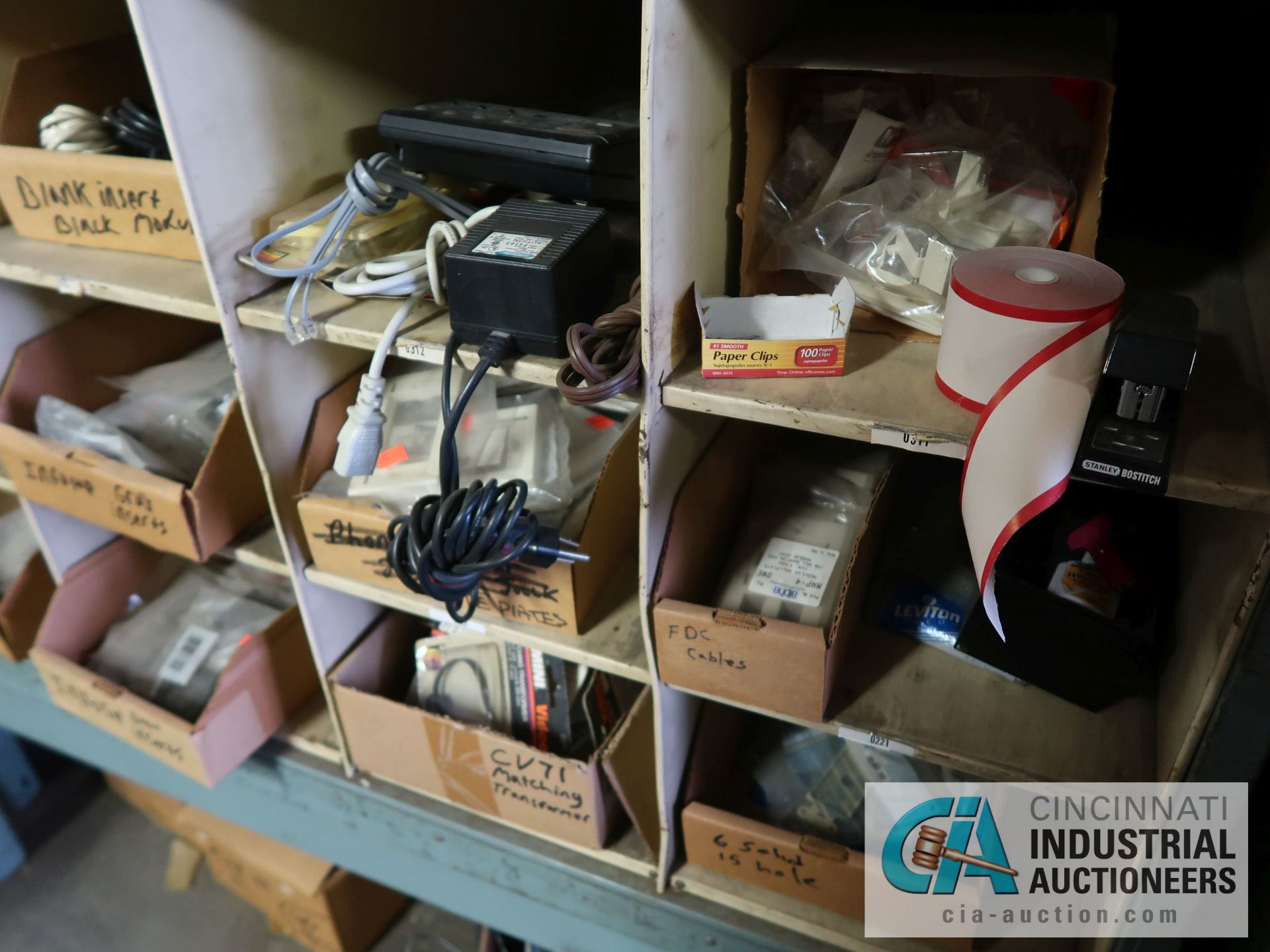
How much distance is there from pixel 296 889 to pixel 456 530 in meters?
1.03

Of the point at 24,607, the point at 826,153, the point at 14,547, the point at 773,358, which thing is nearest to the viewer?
the point at 773,358

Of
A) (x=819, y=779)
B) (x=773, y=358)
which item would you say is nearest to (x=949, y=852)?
(x=819, y=779)

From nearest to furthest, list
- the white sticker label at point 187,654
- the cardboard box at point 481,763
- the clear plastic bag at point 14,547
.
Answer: the cardboard box at point 481,763 → the white sticker label at point 187,654 → the clear plastic bag at point 14,547

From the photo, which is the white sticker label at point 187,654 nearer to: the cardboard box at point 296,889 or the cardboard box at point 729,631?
the cardboard box at point 296,889

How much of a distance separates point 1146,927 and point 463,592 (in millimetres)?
738

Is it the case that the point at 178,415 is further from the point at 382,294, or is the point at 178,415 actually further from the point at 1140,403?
the point at 1140,403

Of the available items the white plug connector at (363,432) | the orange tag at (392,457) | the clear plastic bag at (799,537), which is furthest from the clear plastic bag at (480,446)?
the clear plastic bag at (799,537)

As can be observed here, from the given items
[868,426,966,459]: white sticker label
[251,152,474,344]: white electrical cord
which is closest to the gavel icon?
[868,426,966,459]: white sticker label

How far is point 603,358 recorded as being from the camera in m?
0.79

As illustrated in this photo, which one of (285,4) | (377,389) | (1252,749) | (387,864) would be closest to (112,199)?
(285,4)

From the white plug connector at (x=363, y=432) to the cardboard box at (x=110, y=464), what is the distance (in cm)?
28

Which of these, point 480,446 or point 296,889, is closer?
point 480,446

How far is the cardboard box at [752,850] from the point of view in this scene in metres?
1.02

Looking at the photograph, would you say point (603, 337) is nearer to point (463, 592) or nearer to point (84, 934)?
point (463, 592)
